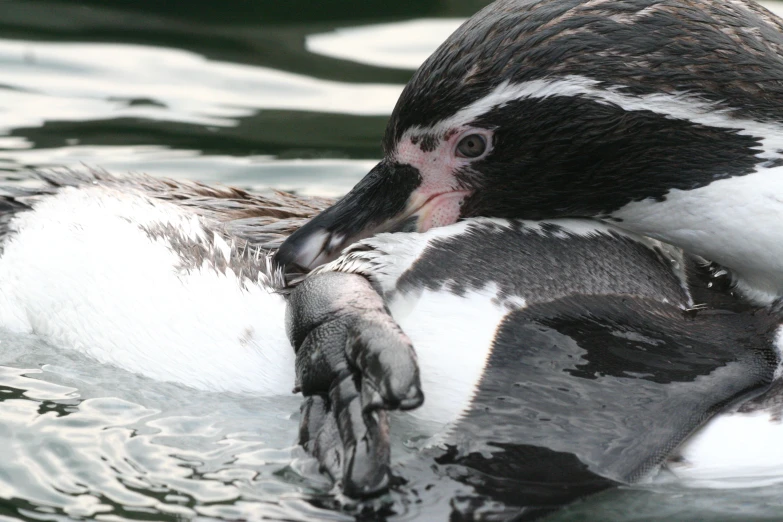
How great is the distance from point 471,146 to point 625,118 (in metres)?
0.45

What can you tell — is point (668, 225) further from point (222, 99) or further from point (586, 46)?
point (222, 99)

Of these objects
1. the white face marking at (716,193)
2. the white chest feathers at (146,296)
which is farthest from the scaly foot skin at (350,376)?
the white face marking at (716,193)

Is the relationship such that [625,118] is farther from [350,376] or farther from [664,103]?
[350,376]

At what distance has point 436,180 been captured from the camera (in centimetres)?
385

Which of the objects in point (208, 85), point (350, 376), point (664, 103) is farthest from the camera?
point (208, 85)

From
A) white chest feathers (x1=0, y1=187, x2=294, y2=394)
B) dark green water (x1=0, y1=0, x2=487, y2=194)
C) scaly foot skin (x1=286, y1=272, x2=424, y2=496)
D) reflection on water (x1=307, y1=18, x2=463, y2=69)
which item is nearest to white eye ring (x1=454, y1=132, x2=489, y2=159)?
scaly foot skin (x1=286, y1=272, x2=424, y2=496)

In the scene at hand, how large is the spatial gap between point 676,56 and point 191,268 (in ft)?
4.92

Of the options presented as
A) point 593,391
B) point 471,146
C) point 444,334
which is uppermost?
point 471,146

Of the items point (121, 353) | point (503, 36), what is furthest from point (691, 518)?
point (121, 353)

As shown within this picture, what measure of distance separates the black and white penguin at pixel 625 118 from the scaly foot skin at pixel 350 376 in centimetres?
58

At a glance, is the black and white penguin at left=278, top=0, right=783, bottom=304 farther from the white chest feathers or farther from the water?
the water

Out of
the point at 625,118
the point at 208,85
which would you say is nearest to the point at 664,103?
the point at 625,118

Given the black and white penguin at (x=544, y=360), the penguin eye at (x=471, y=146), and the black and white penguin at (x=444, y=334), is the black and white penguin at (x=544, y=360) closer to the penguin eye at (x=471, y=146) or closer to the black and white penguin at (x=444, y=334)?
the black and white penguin at (x=444, y=334)

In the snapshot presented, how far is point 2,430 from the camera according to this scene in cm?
345
